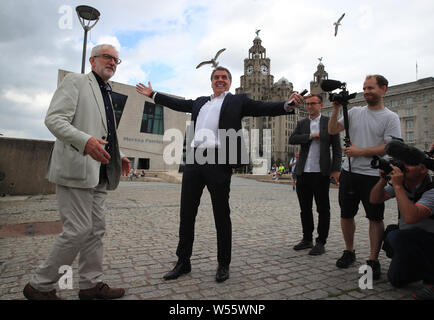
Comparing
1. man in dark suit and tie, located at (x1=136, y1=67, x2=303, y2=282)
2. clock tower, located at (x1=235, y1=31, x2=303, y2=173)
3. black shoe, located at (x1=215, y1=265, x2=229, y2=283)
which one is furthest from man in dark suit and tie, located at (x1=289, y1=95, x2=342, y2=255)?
clock tower, located at (x1=235, y1=31, x2=303, y2=173)

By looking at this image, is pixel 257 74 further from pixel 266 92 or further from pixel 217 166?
pixel 217 166

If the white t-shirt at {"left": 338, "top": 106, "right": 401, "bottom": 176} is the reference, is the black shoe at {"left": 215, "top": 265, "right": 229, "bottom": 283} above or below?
below

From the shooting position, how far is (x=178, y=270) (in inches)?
119

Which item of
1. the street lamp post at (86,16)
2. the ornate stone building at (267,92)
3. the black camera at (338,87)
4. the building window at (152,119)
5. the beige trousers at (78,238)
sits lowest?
the beige trousers at (78,238)

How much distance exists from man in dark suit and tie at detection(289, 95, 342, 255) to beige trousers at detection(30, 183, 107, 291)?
110 inches

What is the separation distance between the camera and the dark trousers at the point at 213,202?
3053mm

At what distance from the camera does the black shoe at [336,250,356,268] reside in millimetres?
3373

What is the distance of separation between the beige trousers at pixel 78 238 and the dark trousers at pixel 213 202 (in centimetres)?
90

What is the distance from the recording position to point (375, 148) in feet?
10.6

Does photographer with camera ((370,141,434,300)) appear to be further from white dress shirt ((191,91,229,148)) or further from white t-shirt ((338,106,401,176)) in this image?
white dress shirt ((191,91,229,148))

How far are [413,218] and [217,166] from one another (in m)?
1.91

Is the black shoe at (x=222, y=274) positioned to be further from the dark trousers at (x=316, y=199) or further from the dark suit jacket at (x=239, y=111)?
the dark trousers at (x=316, y=199)

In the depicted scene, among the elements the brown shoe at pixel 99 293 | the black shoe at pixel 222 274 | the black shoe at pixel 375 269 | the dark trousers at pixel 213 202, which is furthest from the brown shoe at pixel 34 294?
the black shoe at pixel 375 269
